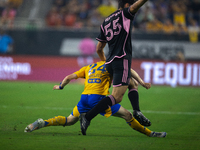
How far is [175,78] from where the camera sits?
1448 centimetres

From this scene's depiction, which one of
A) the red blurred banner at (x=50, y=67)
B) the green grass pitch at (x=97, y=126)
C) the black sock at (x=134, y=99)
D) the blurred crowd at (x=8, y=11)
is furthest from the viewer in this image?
the blurred crowd at (x=8, y=11)

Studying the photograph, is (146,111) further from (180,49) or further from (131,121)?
(180,49)

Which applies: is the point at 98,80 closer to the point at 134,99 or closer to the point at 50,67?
the point at 134,99

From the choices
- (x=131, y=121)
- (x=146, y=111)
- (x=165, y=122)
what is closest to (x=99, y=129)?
(x=131, y=121)

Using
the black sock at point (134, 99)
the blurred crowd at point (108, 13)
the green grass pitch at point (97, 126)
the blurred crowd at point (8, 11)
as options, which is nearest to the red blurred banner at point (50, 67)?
the blurred crowd at point (108, 13)

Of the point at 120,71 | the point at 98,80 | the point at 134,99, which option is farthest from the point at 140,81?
the point at 98,80

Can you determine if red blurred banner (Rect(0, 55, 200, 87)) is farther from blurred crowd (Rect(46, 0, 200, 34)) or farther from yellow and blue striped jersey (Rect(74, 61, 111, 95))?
yellow and blue striped jersey (Rect(74, 61, 111, 95))

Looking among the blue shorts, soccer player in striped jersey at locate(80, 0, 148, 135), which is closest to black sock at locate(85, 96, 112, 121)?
soccer player in striped jersey at locate(80, 0, 148, 135)

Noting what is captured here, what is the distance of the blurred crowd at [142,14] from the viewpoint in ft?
55.7

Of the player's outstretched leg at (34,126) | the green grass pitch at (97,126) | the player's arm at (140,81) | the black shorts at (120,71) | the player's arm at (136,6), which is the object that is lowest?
the green grass pitch at (97,126)

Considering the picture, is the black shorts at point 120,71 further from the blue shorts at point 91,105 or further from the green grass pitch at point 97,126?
the green grass pitch at point 97,126

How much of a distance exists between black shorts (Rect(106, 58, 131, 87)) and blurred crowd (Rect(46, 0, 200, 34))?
1184cm

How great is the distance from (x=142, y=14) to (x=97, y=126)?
462 inches

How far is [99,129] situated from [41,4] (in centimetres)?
1440
